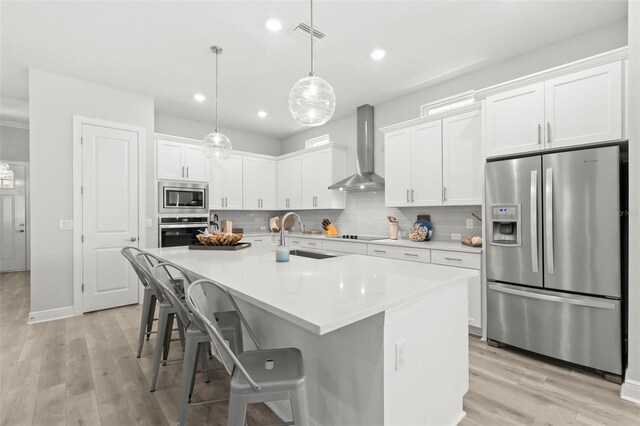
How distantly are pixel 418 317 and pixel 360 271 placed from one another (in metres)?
0.47

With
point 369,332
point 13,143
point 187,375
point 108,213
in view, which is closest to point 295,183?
point 108,213

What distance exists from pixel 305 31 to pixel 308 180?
2903 mm

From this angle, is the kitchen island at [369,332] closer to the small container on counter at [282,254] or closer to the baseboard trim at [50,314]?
the small container on counter at [282,254]

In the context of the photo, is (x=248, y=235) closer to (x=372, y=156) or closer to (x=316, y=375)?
(x=372, y=156)

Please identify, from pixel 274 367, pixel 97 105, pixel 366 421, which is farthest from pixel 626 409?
pixel 97 105

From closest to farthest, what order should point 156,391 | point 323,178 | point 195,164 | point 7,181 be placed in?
point 156,391, point 195,164, point 323,178, point 7,181

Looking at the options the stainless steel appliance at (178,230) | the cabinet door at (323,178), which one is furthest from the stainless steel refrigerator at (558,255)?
the stainless steel appliance at (178,230)

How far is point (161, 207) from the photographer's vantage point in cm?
463

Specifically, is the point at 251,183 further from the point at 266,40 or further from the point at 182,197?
the point at 266,40

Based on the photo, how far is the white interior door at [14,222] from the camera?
637 centimetres

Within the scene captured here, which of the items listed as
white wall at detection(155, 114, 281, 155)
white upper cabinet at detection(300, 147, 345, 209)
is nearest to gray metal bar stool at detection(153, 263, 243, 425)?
white upper cabinet at detection(300, 147, 345, 209)

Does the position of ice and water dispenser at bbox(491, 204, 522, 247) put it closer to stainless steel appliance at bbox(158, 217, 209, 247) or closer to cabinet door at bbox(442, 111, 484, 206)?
cabinet door at bbox(442, 111, 484, 206)

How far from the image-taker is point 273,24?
2787 millimetres

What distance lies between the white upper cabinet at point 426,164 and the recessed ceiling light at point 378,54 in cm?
A: 96
